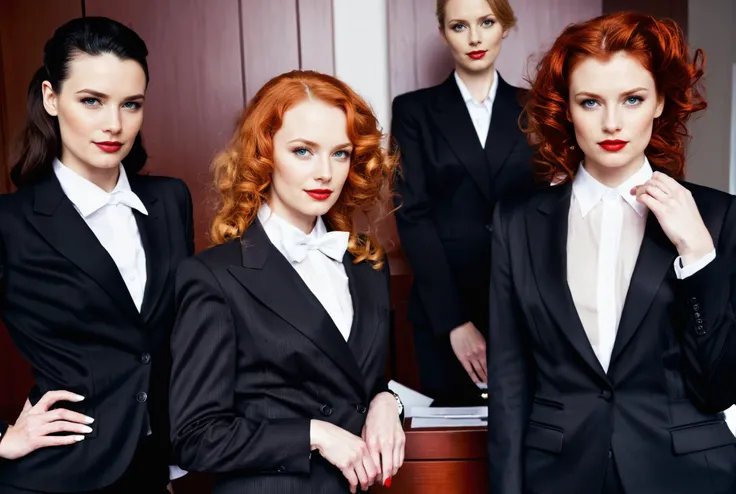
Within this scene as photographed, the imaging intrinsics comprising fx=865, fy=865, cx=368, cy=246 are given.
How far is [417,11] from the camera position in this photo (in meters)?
3.67

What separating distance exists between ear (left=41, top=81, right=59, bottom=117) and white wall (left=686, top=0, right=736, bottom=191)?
2956 millimetres

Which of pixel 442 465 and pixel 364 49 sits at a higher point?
pixel 364 49

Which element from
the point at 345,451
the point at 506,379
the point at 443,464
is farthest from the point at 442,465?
the point at 345,451

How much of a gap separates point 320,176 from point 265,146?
0.15m

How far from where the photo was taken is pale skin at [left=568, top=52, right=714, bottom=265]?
5.89ft

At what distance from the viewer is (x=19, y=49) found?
3824 mm

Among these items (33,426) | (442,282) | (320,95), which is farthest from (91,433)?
(442,282)

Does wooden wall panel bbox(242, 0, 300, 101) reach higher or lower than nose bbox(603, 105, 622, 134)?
higher

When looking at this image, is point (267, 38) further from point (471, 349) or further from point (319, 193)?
point (319, 193)

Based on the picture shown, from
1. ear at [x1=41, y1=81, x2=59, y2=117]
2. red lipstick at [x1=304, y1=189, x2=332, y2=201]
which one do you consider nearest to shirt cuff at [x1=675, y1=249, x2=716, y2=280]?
red lipstick at [x1=304, y1=189, x2=332, y2=201]

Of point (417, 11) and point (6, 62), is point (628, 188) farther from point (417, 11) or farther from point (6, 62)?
point (6, 62)

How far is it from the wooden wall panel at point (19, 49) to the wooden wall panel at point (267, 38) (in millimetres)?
747

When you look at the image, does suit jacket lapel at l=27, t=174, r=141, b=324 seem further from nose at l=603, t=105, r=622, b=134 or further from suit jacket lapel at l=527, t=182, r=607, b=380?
nose at l=603, t=105, r=622, b=134

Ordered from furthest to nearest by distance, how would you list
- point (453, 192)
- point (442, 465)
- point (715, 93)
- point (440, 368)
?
1. point (715, 93)
2. point (440, 368)
3. point (453, 192)
4. point (442, 465)
